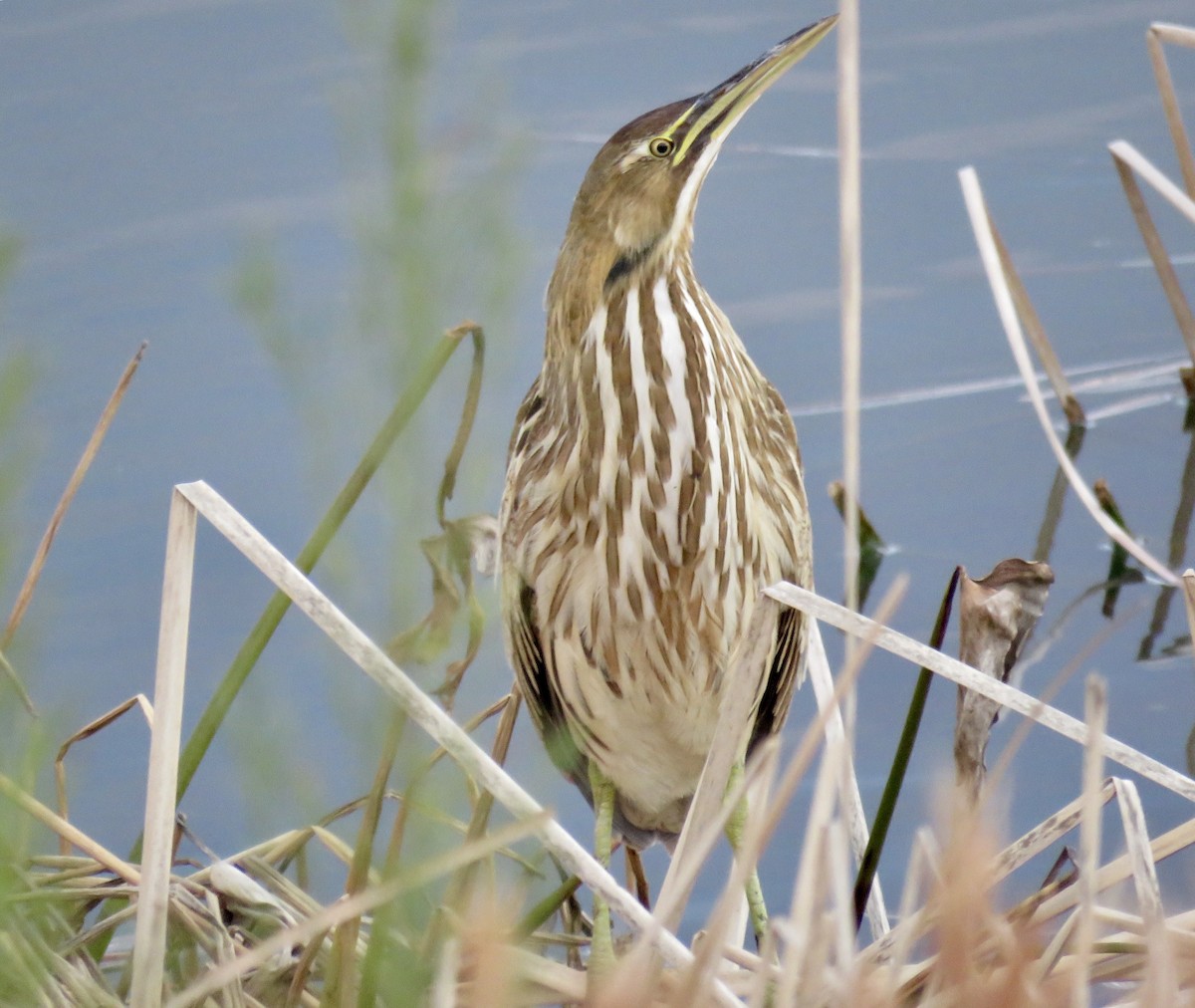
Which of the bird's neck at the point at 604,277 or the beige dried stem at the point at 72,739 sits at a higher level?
the bird's neck at the point at 604,277

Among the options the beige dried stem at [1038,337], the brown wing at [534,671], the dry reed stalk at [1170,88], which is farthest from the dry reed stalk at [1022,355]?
the brown wing at [534,671]

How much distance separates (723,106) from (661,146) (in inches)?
3.1

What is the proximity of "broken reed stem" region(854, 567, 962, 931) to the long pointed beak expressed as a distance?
537 mm

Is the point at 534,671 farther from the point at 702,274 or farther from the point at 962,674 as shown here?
the point at 702,274

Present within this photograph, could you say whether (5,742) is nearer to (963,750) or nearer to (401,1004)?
(401,1004)

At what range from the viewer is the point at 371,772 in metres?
1.05

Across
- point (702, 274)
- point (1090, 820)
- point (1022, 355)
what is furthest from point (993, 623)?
point (702, 274)

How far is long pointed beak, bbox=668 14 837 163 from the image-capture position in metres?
1.76

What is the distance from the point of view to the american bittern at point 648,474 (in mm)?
→ 1792

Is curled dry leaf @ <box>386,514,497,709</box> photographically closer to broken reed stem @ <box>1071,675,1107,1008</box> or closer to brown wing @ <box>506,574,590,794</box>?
brown wing @ <box>506,574,590,794</box>

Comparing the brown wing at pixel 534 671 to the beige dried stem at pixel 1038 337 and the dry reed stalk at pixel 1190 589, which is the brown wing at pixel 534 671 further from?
the beige dried stem at pixel 1038 337

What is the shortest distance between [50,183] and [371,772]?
9.63ft

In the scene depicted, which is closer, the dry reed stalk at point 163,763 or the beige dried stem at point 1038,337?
the dry reed stalk at point 163,763

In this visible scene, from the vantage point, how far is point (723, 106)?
1.78m
